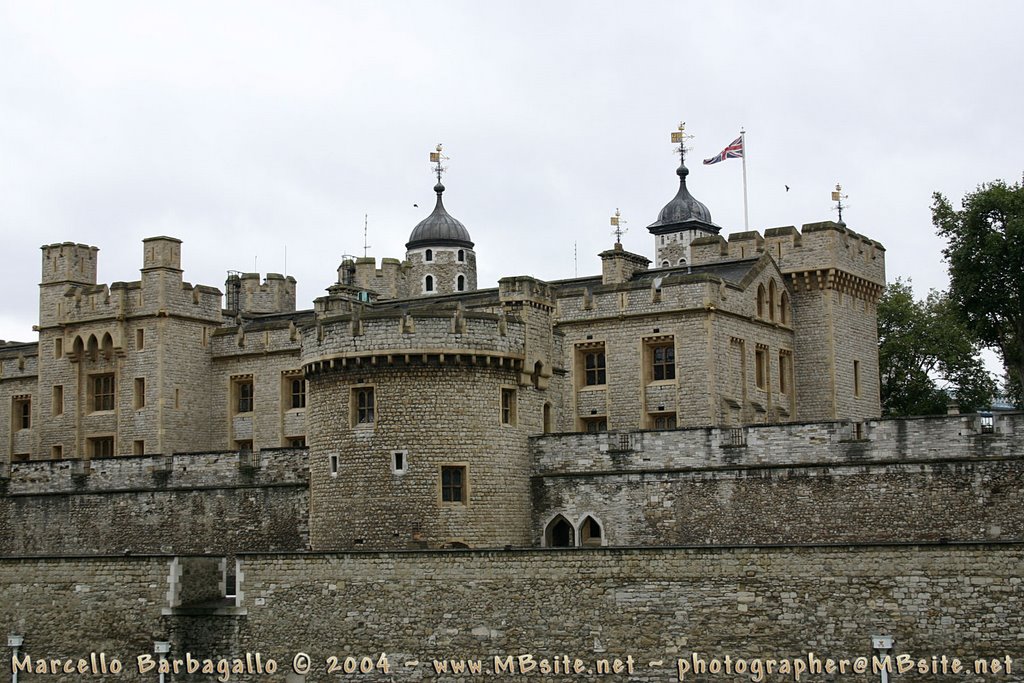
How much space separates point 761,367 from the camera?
51.6 meters

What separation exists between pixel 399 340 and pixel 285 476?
27.4 ft

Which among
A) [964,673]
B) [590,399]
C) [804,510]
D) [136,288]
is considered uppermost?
[136,288]

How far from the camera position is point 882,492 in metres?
38.1

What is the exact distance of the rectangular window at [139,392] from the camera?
5566 cm

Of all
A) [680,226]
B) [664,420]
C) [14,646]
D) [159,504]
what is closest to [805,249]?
[664,420]

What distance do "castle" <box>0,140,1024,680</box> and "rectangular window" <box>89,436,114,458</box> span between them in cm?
11

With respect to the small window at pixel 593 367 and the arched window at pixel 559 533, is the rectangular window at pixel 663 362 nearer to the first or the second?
the small window at pixel 593 367

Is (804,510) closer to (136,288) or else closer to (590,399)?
(590,399)

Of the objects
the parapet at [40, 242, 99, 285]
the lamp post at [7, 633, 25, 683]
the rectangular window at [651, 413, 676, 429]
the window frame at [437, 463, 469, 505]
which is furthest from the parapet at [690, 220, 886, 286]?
the lamp post at [7, 633, 25, 683]

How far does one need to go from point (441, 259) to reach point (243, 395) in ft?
60.7

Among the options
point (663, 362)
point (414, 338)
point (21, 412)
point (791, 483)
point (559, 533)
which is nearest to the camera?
point (414, 338)

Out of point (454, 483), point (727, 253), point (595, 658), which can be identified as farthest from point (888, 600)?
point (727, 253)

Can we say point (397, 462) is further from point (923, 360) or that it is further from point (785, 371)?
point (923, 360)

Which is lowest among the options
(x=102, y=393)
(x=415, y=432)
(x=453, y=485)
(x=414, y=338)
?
(x=453, y=485)
